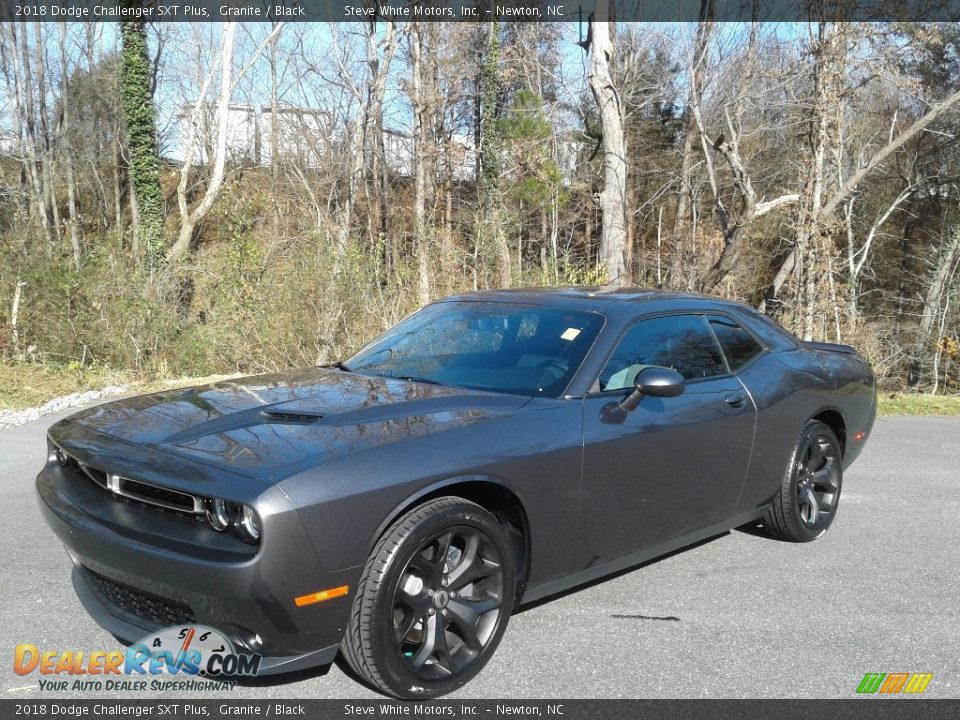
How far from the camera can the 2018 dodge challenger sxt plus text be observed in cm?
284

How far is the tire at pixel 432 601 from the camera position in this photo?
9.73 ft

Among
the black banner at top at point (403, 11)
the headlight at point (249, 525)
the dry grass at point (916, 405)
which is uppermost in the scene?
the black banner at top at point (403, 11)

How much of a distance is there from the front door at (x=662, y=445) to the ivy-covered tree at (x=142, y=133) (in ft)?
63.5

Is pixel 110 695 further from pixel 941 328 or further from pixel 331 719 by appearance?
pixel 941 328

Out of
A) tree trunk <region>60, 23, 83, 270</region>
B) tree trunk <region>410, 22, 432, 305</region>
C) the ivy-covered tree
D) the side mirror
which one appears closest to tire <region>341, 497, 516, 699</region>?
the side mirror

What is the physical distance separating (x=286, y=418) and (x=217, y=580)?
33.3 inches

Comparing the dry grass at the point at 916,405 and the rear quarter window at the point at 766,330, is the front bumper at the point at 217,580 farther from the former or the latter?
the dry grass at the point at 916,405

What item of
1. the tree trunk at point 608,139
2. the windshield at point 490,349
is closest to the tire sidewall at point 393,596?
the windshield at point 490,349

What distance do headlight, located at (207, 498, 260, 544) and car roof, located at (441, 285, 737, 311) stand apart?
7.22 ft

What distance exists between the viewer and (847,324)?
1519 cm

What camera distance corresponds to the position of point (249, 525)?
2777 mm

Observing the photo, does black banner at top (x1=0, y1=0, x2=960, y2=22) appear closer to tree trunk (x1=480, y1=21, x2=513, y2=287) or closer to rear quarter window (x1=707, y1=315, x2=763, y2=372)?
tree trunk (x1=480, y1=21, x2=513, y2=287)

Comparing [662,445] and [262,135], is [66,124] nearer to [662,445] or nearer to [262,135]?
[262,135]

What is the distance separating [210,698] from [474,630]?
3.29 ft
